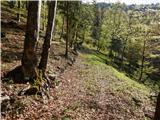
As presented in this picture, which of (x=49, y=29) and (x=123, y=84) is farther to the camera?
(x=123, y=84)

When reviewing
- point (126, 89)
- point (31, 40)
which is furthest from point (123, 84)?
point (31, 40)

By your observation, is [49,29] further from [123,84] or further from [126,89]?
[123,84]

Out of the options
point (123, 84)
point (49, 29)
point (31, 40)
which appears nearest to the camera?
point (31, 40)

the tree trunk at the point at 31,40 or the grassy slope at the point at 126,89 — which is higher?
the tree trunk at the point at 31,40

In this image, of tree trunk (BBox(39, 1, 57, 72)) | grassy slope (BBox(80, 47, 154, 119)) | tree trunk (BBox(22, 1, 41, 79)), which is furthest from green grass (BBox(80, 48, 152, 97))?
tree trunk (BBox(22, 1, 41, 79))

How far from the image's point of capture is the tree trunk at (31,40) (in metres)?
14.0

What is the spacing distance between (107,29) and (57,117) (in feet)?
242

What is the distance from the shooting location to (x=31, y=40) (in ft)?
46.6

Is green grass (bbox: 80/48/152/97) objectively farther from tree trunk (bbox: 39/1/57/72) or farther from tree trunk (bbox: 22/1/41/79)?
tree trunk (bbox: 22/1/41/79)

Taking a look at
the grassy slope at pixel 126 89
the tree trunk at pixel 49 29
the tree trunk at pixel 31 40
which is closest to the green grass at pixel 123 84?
the grassy slope at pixel 126 89

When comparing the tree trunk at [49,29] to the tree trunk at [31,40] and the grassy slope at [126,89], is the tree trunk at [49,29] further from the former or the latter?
the grassy slope at [126,89]

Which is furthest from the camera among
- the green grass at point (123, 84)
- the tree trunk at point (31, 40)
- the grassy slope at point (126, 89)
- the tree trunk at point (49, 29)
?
the green grass at point (123, 84)

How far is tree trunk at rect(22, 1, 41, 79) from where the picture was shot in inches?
551

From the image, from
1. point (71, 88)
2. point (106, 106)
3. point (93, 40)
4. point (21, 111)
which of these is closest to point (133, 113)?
point (106, 106)
